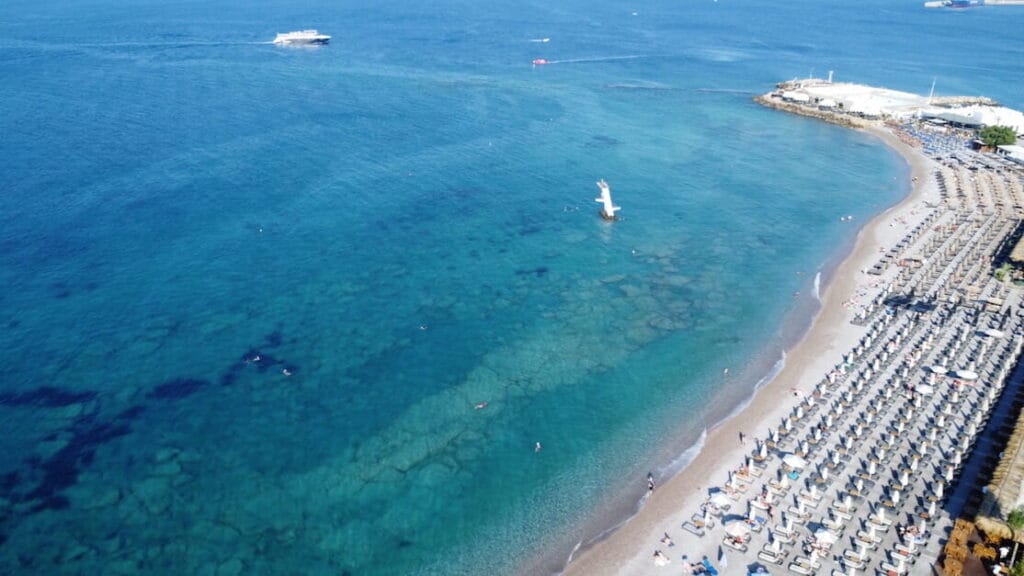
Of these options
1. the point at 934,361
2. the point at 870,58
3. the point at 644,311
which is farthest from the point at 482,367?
the point at 870,58

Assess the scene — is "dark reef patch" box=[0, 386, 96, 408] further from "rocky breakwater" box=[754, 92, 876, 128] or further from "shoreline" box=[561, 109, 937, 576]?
"rocky breakwater" box=[754, 92, 876, 128]

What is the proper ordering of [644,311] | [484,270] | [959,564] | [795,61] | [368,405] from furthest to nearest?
[795,61]
[484,270]
[644,311]
[368,405]
[959,564]

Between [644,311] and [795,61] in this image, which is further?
[795,61]

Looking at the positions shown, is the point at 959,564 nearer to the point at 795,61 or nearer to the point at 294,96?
the point at 294,96

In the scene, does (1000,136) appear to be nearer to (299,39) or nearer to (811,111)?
(811,111)

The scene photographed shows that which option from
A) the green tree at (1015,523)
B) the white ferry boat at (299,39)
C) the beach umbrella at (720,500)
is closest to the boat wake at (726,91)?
the white ferry boat at (299,39)

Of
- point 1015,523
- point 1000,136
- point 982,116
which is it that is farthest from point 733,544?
point 982,116

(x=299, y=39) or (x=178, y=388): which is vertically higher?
(x=299, y=39)
